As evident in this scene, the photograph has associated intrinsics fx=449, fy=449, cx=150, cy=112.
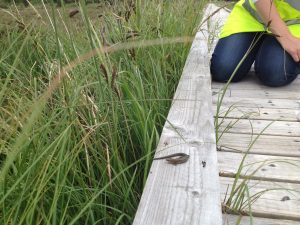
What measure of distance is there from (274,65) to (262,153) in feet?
3.39

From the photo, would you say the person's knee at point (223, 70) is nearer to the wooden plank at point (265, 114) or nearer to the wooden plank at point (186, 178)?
the wooden plank at point (265, 114)

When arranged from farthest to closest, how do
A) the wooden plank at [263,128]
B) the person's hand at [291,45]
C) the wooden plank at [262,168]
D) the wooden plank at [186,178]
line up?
the person's hand at [291,45], the wooden plank at [263,128], the wooden plank at [262,168], the wooden plank at [186,178]

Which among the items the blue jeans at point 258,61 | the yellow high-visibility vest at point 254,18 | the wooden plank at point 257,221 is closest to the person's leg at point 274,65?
the blue jeans at point 258,61

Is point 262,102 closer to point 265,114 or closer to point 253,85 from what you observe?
point 265,114

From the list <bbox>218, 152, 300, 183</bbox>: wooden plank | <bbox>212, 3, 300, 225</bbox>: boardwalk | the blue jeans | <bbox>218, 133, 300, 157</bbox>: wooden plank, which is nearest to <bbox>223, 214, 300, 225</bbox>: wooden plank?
<bbox>212, 3, 300, 225</bbox>: boardwalk

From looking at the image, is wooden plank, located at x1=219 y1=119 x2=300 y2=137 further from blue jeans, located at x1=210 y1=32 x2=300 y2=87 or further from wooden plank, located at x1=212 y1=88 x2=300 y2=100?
blue jeans, located at x1=210 y1=32 x2=300 y2=87

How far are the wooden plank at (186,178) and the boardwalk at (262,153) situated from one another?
123mm

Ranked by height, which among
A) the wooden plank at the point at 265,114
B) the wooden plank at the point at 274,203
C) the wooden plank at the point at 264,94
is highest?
the wooden plank at the point at 274,203

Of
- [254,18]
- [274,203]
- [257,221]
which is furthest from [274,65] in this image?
[257,221]

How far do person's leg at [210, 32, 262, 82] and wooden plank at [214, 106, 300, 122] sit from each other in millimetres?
487

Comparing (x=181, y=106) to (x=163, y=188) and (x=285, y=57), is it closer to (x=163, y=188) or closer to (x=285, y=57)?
(x=163, y=188)

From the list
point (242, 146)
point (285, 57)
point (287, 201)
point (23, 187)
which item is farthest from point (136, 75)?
point (285, 57)

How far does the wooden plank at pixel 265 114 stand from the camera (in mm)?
1992

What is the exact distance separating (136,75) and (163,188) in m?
0.79
